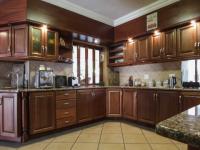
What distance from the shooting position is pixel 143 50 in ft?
13.3

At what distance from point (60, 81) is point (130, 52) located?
1.99 metres

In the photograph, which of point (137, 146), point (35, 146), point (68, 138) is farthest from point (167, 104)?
point (35, 146)

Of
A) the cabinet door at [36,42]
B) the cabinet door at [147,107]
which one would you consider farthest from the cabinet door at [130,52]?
the cabinet door at [36,42]

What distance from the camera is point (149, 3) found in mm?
3777

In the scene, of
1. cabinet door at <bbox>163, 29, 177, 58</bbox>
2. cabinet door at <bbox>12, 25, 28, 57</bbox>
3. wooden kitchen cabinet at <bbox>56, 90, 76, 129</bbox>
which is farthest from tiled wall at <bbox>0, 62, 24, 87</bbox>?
cabinet door at <bbox>163, 29, 177, 58</bbox>

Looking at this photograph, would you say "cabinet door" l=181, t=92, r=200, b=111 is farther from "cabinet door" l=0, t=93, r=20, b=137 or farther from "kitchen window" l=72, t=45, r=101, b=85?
"cabinet door" l=0, t=93, r=20, b=137

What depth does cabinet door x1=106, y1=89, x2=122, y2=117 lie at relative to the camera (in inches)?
169

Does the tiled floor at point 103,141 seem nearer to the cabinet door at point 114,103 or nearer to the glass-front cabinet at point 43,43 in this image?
the cabinet door at point 114,103

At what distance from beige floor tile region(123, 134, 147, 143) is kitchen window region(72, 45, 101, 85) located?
208 centimetres

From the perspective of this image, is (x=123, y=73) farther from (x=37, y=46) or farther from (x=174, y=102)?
(x=37, y=46)

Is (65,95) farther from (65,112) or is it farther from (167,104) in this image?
(167,104)

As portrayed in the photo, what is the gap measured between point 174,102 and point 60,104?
2275mm

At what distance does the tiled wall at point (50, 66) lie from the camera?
3506 mm

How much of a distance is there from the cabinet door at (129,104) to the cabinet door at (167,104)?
2.02ft
